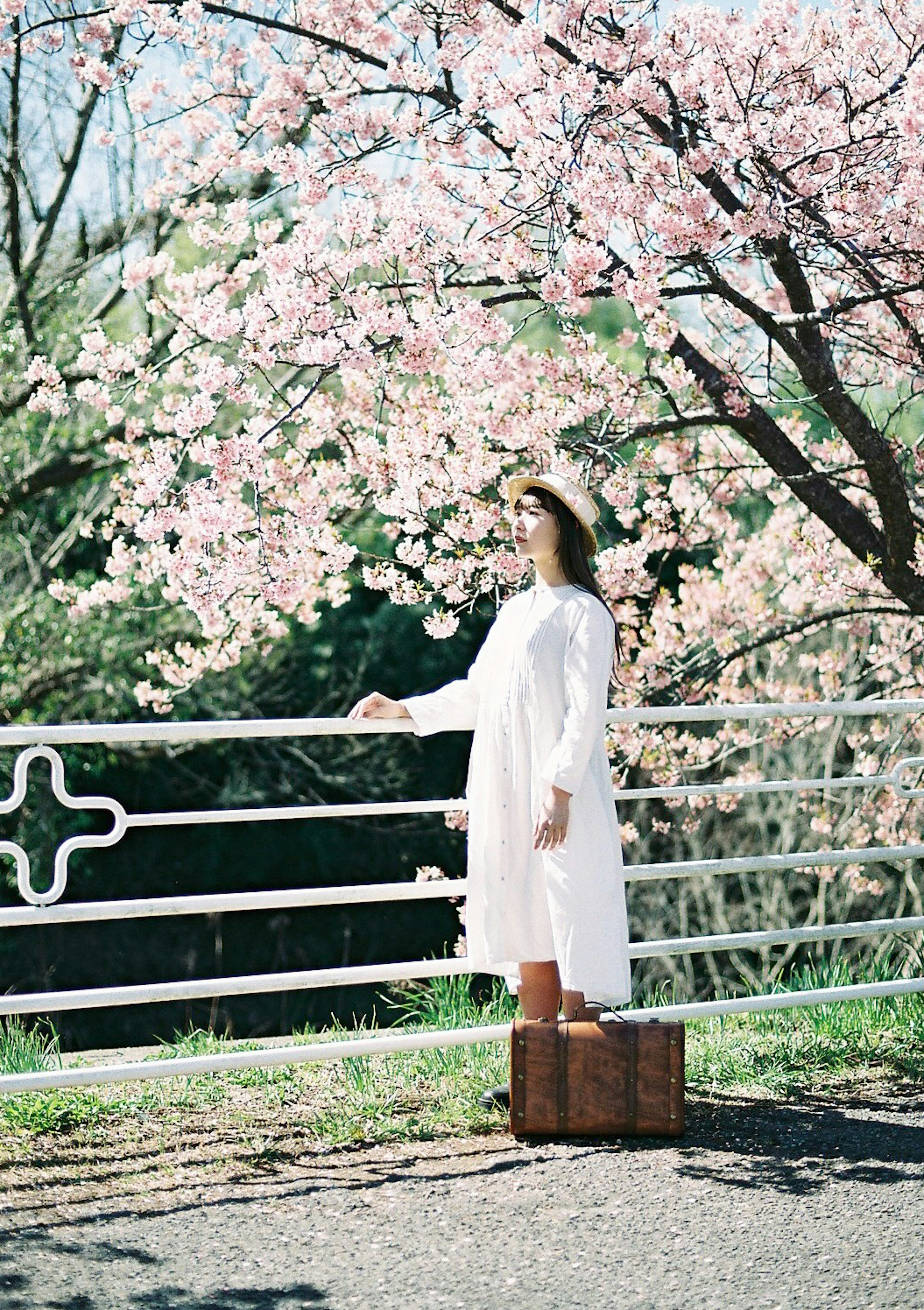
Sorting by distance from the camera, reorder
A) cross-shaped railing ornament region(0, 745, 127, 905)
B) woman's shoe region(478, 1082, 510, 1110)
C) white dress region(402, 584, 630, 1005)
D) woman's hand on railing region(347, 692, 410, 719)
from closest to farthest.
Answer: cross-shaped railing ornament region(0, 745, 127, 905)
white dress region(402, 584, 630, 1005)
woman's shoe region(478, 1082, 510, 1110)
woman's hand on railing region(347, 692, 410, 719)

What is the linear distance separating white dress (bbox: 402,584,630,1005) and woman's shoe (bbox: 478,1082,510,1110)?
0.89ft

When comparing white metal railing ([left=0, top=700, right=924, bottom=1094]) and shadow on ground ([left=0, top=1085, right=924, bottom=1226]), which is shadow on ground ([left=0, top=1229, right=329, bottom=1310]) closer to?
shadow on ground ([left=0, top=1085, right=924, bottom=1226])

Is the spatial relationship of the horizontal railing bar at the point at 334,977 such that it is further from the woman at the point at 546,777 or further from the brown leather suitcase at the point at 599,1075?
the brown leather suitcase at the point at 599,1075

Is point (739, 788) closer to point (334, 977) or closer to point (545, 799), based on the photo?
point (545, 799)

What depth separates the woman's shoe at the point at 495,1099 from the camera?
3.88 metres

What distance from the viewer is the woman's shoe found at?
388cm

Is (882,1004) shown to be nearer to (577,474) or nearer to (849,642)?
(577,474)

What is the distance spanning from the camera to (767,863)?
4.41 meters

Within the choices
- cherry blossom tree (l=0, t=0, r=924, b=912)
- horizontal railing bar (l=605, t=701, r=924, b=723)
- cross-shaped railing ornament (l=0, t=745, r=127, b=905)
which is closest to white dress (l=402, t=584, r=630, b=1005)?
horizontal railing bar (l=605, t=701, r=924, b=723)

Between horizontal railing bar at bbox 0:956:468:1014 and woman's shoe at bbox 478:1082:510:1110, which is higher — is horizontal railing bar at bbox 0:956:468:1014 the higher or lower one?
the higher one

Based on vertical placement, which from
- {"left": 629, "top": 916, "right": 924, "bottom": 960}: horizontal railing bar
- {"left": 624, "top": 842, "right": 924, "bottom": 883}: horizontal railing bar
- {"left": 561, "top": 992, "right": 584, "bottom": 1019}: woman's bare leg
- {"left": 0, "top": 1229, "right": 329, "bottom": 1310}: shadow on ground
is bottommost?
{"left": 0, "top": 1229, "right": 329, "bottom": 1310}: shadow on ground

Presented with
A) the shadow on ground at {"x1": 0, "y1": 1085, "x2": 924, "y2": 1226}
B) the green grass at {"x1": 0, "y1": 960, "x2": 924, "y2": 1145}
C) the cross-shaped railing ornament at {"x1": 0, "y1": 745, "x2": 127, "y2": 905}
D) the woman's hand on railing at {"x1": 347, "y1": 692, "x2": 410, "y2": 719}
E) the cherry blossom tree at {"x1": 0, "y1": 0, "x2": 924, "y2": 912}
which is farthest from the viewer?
the cherry blossom tree at {"x1": 0, "y1": 0, "x2": 924, "y2": 912}

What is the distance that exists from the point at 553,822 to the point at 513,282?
2.33 metres

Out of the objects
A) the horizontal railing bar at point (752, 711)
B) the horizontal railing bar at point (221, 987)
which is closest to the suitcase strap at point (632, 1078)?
the horizontal railing bar at point (221, 987)
